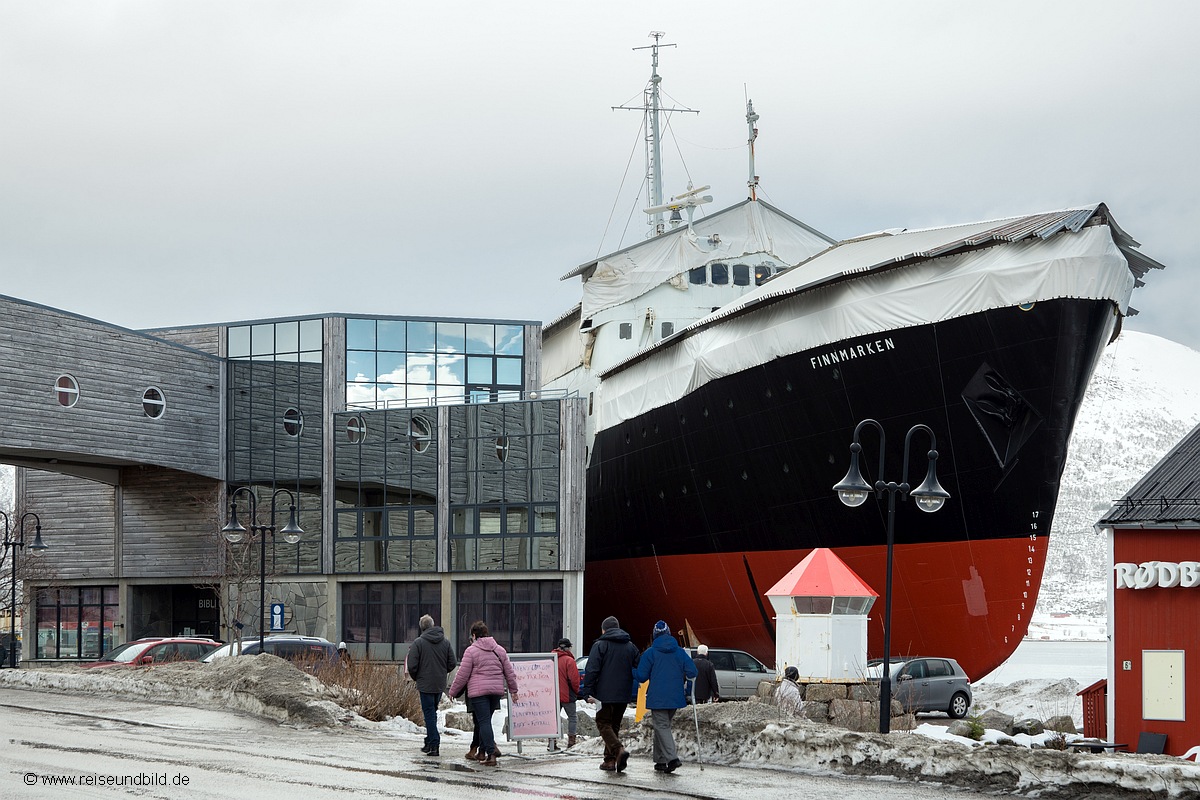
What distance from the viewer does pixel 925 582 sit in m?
31.5

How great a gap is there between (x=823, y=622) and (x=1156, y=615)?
5.49 metres

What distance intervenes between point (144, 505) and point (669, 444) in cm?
1986

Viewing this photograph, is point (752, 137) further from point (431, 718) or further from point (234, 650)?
point (431, 718)

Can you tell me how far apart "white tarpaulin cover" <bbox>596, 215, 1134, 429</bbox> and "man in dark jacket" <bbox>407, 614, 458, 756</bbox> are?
57.8 ft

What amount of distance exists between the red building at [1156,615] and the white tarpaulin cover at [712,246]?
24508mm

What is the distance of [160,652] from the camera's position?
29672mm

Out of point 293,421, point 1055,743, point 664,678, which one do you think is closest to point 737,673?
point 1055,743

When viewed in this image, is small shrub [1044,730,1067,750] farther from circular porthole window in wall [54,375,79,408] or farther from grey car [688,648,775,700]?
circular porthole window in wall [54,375,79,408]

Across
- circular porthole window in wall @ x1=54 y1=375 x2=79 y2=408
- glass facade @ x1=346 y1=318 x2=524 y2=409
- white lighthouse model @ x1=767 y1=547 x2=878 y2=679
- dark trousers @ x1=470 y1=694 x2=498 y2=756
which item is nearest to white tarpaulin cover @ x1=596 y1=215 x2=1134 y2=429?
white lighthouse model @ x1=767 y1=547 x2=878 y2=679

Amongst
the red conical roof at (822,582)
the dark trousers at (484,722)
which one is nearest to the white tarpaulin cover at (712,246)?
the red conical roof at (822,582)

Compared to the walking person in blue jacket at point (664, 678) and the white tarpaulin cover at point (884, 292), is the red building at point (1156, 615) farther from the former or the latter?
the walking person in blue jacket at point (664, 678)

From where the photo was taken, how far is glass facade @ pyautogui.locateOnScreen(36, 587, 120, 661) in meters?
49.5

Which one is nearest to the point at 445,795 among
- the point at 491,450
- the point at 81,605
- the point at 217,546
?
the point at 491,450

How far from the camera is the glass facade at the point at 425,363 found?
1849 inches
